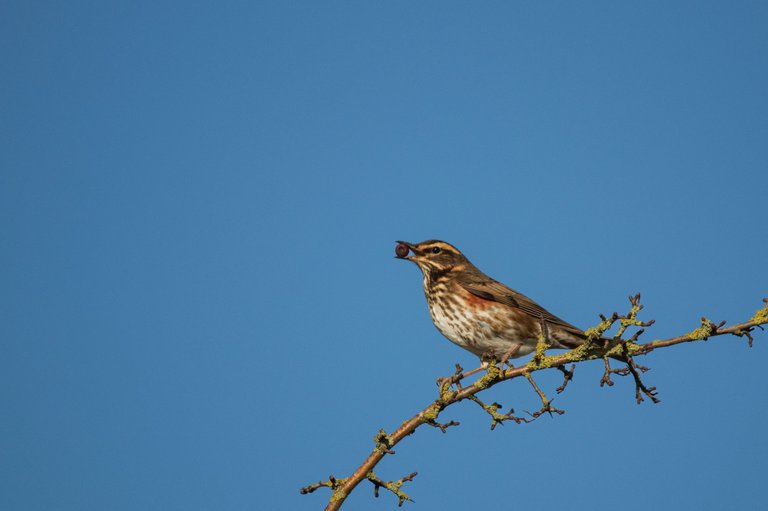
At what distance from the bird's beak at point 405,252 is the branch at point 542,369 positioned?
186 inches

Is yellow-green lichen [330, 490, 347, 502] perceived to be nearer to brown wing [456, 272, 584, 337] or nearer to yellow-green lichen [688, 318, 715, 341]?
yellow-green lichen [688, 318, 715, 341]

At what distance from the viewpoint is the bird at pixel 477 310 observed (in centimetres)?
1051

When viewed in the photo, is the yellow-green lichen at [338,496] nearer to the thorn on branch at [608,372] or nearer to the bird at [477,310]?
the thorn on branch at [608,372]

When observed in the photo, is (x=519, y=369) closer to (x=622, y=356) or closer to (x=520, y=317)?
(x=622, y=356)

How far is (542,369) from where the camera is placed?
19.3 ft

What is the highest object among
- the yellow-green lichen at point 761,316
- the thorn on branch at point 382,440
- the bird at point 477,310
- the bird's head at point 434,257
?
the bird's head at point 434,257

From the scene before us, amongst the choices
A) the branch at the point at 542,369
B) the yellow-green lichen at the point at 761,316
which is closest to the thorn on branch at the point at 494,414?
the branch at the point at 542,369

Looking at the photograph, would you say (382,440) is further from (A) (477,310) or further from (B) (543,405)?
(A) (477,310)

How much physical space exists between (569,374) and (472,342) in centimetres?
500

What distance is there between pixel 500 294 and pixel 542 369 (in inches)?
207

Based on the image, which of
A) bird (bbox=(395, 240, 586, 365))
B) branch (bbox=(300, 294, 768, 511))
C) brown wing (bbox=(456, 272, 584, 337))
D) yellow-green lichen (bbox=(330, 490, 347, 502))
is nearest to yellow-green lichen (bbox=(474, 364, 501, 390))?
branch (bbox=(300, 294, 768, 511))

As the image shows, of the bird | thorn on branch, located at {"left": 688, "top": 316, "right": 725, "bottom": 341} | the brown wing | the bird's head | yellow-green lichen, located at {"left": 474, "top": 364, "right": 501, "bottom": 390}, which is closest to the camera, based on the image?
thorn on branch, located at {"left": 688, "top": 316, "right": 725, "bottom": 341}

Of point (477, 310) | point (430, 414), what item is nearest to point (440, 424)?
point (430, 414)

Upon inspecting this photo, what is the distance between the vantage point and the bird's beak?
11.0m
